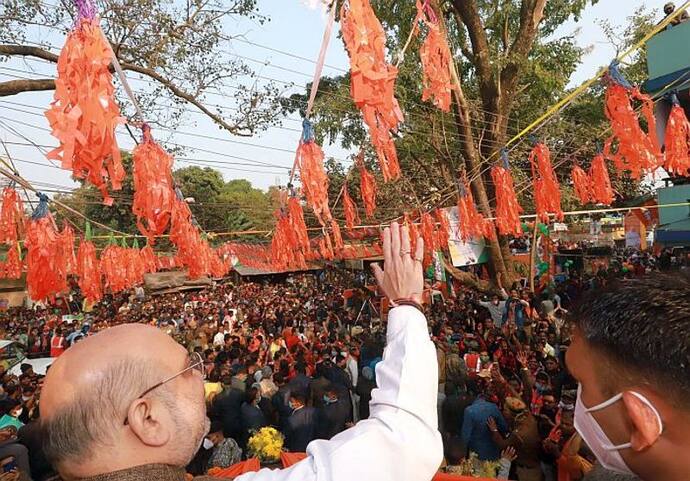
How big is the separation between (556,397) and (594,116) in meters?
14.4

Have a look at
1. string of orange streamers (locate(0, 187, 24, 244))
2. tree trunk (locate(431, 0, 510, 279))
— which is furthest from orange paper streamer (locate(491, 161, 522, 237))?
string of orange streamers (locate(0, 187, 24, 244))

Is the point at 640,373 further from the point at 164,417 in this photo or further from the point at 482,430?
the point at 482,430

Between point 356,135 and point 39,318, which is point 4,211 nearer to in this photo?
point 356,135

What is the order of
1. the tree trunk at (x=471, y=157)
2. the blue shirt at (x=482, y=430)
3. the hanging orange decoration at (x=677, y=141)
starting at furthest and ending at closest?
the tree trunk at (x=471, y=157)
the hanging orange decoration at (x=677, y=141)
the blue shirt at (x=482, y=430)

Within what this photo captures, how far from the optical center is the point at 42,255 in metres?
5.61

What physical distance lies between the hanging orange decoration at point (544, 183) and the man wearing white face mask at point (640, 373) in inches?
311

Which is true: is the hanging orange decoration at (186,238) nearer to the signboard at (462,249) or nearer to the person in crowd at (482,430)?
the person in crowd at (482,430)

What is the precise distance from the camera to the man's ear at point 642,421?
1.04 meters

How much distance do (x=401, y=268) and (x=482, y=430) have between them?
411 centimetres

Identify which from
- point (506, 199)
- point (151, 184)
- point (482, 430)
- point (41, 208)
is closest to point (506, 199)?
point (506, 199)

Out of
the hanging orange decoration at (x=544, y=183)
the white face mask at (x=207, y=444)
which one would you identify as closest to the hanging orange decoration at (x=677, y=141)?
the hanging orange decoration at (x=544, y=183)

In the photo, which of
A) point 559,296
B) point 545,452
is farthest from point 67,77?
point 559,296

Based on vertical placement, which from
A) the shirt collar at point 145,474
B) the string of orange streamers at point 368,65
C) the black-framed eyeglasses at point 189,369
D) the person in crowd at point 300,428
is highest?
the string of orange streamers at point 368,65

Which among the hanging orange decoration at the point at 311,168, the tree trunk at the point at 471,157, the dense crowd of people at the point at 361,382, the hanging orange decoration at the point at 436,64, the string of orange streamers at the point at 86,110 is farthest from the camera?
the tree trunk at the point at 471,157
